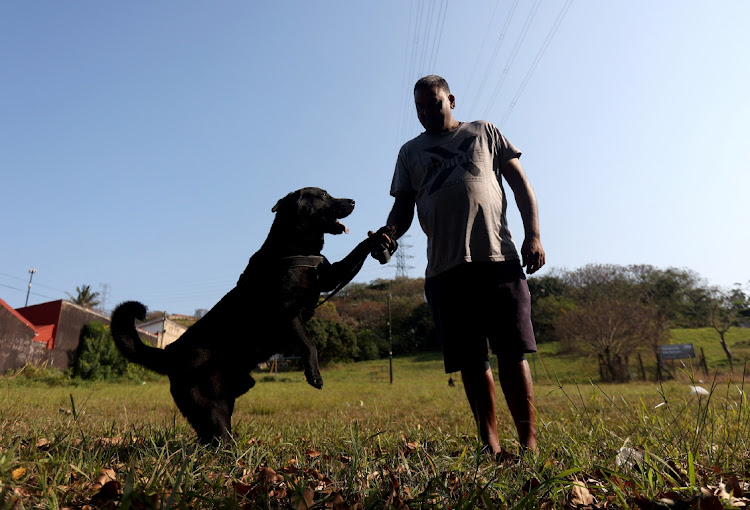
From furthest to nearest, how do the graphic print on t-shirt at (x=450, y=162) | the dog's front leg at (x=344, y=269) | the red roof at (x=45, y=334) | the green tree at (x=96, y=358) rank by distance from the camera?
the green tree at (x=96, y=358)
the red roof at (x=45, y=334)
the graphic print on t-shirt at (x=450, y=162)
the dog's front leg at (x=344, y=269)

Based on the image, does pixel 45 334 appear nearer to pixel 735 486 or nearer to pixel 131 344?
pixel 131 344

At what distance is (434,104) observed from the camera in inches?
119

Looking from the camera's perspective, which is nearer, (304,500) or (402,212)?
(304,500)

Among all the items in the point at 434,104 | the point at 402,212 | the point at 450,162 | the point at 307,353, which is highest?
the point at 434,104

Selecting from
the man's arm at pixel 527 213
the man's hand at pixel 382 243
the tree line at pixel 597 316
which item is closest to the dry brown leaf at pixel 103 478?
the man's hand at pixel 382 243

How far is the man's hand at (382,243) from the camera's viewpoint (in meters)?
2.70

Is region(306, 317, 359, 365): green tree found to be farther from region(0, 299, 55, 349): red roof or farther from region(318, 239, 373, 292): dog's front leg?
region(318, 239, 373, 292): dog's front leg

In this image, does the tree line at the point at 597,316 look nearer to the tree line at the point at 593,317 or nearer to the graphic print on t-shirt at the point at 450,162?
the tree line at the point at 593,317

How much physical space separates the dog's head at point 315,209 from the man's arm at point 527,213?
1215 mm

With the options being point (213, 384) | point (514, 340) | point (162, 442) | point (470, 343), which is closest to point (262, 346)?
point (213, 384)

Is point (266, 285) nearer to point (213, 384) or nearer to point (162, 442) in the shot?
point (213, 384)

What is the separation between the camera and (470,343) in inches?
106

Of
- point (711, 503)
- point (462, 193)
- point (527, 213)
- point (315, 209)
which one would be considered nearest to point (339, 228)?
point (315, 209)

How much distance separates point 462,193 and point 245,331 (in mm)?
1674
